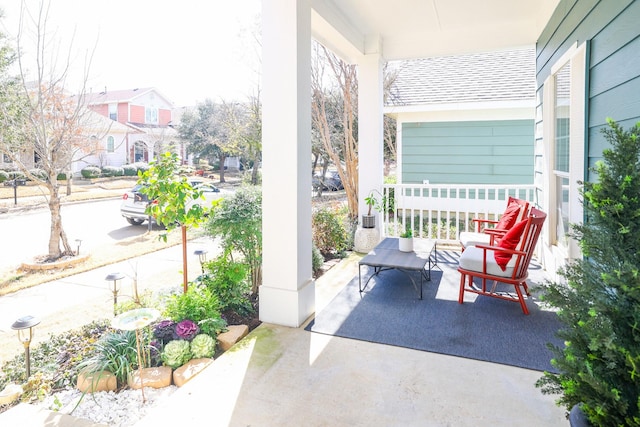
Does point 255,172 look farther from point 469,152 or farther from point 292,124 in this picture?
point 292,124

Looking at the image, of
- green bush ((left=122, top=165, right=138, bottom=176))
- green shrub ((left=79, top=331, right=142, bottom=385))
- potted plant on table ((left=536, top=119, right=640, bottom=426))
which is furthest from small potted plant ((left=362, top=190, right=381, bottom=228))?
potted plant on table ((left=536, top=119, right=640, bottom=426))

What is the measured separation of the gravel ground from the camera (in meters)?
2.27

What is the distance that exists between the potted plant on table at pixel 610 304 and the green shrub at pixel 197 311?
240 centimetres

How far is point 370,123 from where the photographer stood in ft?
20.4

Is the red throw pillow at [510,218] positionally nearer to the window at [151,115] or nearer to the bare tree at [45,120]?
the bare tree at [45,120]

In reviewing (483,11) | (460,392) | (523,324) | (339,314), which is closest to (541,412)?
(460,392)

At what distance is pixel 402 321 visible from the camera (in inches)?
139

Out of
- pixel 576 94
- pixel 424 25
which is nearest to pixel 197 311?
pixel 576 94

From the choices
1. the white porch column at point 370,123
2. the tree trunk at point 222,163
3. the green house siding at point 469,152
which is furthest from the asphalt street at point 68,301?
the green house siding at point 469,152

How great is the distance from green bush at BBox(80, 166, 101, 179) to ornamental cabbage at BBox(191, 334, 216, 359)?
10.5 feet

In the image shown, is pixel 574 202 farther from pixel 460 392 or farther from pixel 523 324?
pixel 460 392

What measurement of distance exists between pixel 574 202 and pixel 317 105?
4703mm

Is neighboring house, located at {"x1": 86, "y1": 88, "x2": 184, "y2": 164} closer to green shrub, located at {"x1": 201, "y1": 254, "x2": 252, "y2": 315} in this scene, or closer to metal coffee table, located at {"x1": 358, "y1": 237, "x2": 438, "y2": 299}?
green shrub, located at {"x1": 201, "y1": 254, "x2": 252, "y2": 315}

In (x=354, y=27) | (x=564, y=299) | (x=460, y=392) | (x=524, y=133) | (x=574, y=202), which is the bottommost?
(x=460, y=392)
